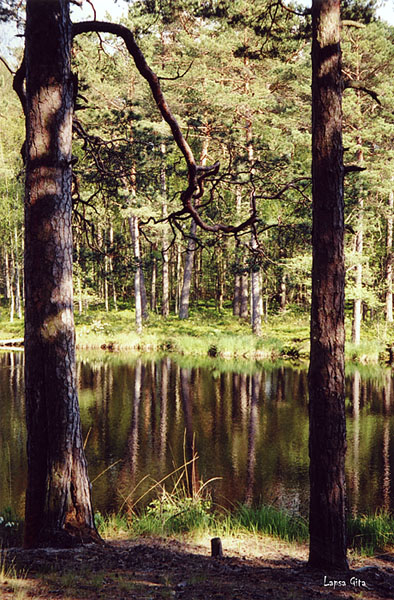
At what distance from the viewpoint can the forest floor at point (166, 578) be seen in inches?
148

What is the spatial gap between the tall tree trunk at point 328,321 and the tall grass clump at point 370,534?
2.15m

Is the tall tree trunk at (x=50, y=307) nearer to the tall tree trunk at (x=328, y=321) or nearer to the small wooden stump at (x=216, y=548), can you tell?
the small wooden stump at (x=216, y=548)

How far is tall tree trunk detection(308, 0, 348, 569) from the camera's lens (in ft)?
15.9

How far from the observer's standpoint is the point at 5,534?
652cm

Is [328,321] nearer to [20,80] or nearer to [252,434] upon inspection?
[20,80]

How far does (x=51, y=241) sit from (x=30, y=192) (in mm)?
482

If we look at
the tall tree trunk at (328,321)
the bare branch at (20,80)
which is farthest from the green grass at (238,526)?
the bare branch at (20,80)

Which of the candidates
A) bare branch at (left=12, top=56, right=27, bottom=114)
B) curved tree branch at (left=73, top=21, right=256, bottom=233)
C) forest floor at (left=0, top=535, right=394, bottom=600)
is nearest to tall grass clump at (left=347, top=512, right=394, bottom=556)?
forest floor at (left=0, top=535, right=394, bottom=600)

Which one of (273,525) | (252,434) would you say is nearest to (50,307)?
(273,525)

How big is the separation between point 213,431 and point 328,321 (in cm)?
934

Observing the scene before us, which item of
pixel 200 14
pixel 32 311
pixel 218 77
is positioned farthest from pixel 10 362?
pixel 32 311

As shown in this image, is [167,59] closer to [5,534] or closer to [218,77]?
[218,77]

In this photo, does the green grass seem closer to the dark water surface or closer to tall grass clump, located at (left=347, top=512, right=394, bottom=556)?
tall grass clump, located at (left=347, top=512, right=394, bottom=556)

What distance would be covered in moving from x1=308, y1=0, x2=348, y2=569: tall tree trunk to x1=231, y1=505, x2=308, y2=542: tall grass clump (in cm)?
209
